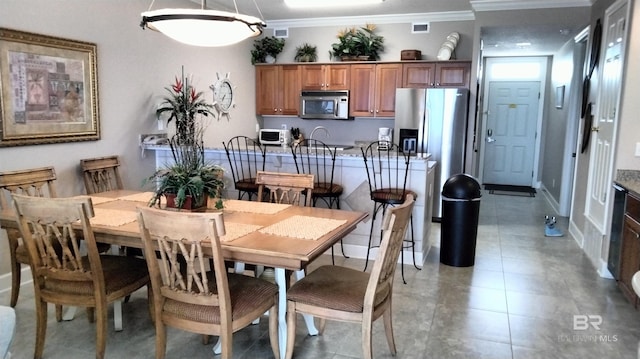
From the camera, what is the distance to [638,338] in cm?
290

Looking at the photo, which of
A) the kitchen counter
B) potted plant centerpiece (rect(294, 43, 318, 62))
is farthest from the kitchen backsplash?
the kitchen counter

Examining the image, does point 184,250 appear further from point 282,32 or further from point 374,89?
point 282,32

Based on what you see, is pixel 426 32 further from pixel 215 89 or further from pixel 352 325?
pixel 352 325

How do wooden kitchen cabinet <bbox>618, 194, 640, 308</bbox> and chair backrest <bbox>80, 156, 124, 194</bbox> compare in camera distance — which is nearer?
wooden kitchen cabinet <bbox>618, 194, 640, 308</bbox>

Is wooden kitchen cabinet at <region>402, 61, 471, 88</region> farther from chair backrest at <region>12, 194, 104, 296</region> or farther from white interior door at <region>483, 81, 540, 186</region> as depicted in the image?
chair backrest at <region>12, 194, 104, 296</region>

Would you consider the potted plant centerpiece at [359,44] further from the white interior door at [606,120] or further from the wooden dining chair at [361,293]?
the wooden dining chair at [361,293]

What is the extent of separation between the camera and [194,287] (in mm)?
2352

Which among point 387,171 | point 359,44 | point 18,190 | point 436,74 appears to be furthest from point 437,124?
point 18,190

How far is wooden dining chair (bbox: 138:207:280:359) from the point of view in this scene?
6.74 feet

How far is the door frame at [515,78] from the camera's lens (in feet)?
28.0

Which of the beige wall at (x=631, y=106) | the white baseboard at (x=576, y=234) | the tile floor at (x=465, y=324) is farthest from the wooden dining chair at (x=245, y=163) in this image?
the white baseboard at (x=576, y=234)

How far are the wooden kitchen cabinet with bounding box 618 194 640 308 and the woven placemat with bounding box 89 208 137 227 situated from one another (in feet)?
10.7

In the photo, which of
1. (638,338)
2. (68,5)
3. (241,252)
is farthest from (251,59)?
(638,338)

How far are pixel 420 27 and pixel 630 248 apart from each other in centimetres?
390
